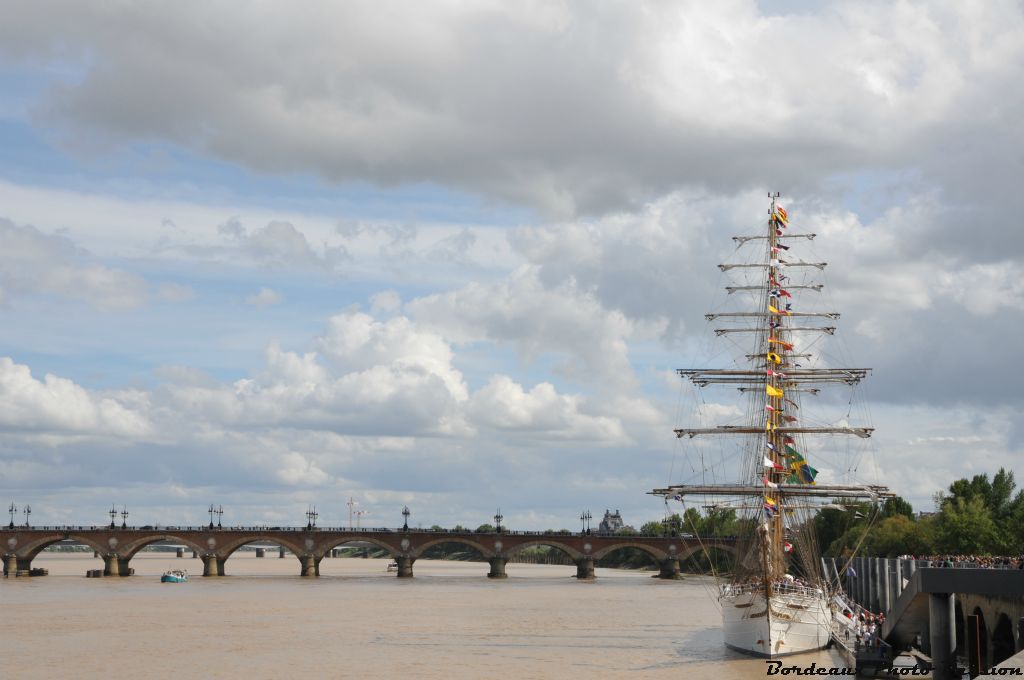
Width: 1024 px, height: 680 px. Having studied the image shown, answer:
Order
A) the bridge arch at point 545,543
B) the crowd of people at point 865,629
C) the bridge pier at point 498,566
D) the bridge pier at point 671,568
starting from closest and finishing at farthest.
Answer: the crowd of people at point 865,629 < the bridge pier at point 498,566 < the bridge arch at point 545,543 < the bridge pier at point 671,568

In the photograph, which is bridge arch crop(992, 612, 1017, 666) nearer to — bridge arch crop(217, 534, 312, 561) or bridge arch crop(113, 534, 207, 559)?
bridge arch crop(217, 534, 312, 561)

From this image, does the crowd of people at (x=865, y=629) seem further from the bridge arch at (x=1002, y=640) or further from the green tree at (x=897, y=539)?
the green tree at (x=897, y=539)

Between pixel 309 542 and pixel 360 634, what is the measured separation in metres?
86.1

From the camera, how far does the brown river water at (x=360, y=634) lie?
55844mm

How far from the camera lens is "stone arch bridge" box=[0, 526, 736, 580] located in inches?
5940

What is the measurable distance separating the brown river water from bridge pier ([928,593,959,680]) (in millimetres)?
11964

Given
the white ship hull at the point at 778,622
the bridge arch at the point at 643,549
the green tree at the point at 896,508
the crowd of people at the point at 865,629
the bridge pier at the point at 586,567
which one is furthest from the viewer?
the bridge pier at the point at 586,567

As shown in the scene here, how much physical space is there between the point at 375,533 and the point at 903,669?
11749 centimetres

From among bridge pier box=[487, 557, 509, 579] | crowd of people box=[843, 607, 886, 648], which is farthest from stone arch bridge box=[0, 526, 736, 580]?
crowd of people box=[843, 607, 886, 648]

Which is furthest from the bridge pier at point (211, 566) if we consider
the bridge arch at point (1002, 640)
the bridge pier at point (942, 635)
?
the bridge pier at point (942, 635)

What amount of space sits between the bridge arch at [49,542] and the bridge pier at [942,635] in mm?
126760

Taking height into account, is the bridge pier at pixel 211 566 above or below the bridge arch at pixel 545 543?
below

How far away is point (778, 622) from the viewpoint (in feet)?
198

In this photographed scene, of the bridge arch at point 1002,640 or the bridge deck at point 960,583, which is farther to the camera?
the bridge arch at point 1002,640
